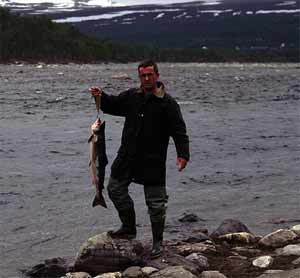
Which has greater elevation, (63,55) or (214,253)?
(214,253)

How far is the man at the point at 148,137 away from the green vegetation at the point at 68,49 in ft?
209

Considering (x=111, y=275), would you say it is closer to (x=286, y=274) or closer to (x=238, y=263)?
(x=238, y=263)

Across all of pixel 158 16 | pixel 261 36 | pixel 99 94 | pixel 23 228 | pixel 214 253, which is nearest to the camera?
pixel 99 94

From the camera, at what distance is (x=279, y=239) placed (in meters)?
9.18

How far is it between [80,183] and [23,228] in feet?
9.99

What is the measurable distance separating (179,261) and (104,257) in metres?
0.82

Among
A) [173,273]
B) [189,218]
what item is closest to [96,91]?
[173,273]

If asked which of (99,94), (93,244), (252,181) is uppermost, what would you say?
(99,94)

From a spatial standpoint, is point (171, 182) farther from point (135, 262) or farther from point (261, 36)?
point (261, 36)

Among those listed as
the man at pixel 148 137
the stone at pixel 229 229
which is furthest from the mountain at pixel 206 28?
the man at pixel 148 137

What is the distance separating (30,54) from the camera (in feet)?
258

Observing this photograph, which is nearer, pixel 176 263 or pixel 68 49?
pixel 176 263

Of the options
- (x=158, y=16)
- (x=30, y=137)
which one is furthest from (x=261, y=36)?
(x=30, y=137)

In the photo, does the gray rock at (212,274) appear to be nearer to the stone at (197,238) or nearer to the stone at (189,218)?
the stone at (197,238)
